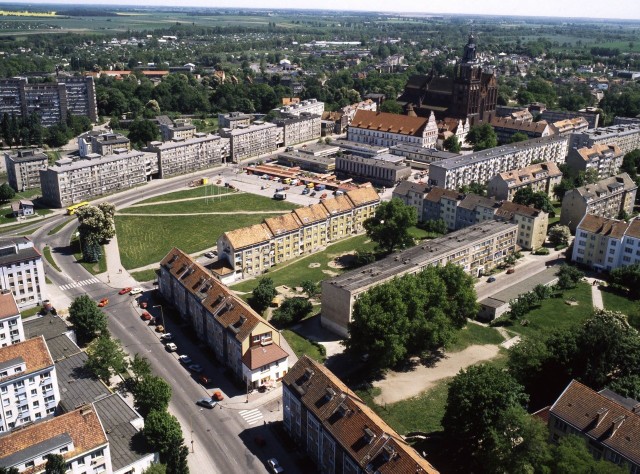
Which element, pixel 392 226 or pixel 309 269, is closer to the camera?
pixel 309 269

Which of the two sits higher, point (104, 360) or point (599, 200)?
point (599, 200)

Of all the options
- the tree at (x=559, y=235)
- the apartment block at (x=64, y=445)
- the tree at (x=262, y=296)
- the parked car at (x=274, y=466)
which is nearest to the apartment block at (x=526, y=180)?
the tree at (x=559, y=235)

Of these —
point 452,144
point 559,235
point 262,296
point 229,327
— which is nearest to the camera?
point 229,327

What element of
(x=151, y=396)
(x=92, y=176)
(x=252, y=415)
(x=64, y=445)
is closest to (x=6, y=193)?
(x=92, y=176)

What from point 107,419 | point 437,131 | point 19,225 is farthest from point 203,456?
point 437,131

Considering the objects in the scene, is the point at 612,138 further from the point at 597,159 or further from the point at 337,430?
the point at 337,430

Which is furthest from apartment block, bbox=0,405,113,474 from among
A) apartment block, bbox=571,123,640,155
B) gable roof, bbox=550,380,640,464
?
apartment block, bbox=571,123,640,155
